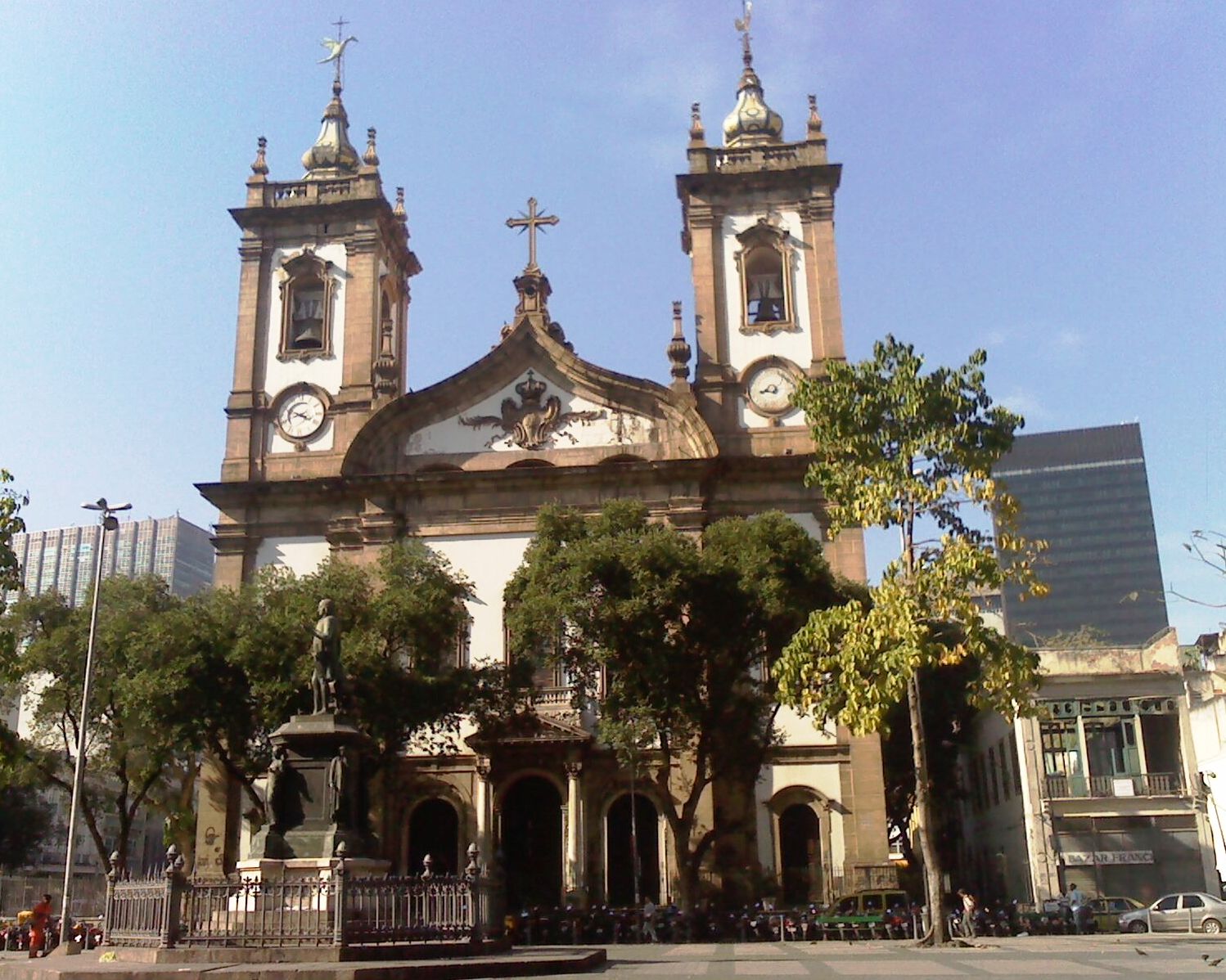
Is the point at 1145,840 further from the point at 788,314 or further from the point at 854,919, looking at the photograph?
the point at 788,314

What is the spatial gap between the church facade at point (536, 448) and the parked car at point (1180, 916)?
5725 millimetres

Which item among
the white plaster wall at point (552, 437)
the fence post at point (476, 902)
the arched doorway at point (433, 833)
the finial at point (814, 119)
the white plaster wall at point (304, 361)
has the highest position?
the finial at point (814, 119)

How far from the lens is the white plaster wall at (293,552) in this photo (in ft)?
112

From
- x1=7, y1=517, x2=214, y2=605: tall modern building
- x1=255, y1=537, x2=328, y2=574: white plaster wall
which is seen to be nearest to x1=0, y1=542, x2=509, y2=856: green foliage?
x1=255, y1=537, x2=328, y2=574: white plaster wall

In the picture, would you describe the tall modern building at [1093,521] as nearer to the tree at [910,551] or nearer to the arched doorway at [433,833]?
the arched doorway at [433,833]

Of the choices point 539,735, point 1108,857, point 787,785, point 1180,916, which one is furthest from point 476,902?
point 1108,857

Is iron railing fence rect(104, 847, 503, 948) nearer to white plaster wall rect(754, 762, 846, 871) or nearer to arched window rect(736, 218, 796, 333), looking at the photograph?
white plaster wall rect(754, 762, 846, 871)

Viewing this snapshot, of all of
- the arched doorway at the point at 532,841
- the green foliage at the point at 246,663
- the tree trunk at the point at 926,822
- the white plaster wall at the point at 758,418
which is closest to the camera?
the tree trunk at the point at 926,822

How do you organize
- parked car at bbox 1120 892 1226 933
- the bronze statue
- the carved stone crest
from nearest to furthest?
1. the bronze statue
2. parked car at bbox 1120 892 1226 933
3. the carved stone crest

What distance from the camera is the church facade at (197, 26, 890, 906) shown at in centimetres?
3092

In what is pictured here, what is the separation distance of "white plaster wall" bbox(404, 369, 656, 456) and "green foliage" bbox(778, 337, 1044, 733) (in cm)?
1173

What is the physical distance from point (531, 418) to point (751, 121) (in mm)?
13092

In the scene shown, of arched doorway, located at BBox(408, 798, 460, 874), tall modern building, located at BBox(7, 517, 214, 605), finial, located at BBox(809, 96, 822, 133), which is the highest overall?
tall modern building, located at BBox(7, 517, 214, 605)

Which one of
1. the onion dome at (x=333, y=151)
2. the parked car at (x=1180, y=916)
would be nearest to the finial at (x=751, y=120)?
the onion dome at (x=333, y=151)
